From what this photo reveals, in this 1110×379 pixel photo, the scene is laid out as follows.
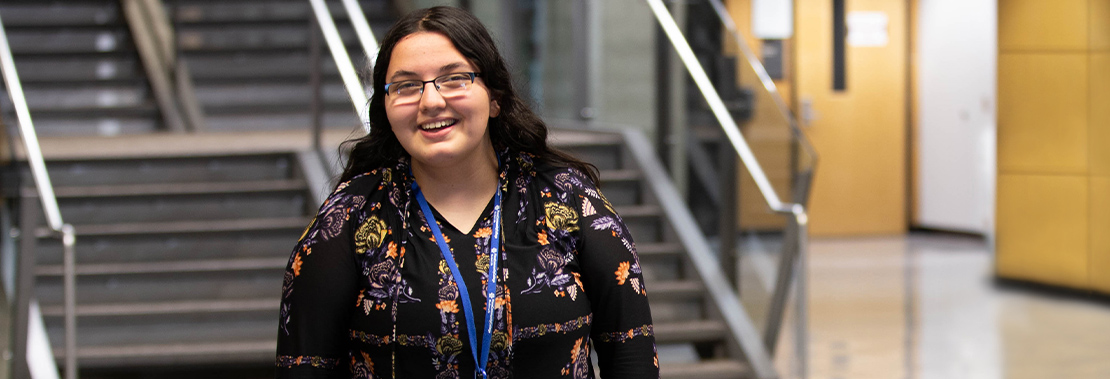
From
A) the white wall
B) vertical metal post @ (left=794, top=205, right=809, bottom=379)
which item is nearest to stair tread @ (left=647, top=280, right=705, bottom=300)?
vertical metal post @ (left=794, top=205, right=809, bottom=379)

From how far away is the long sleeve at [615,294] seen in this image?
1.45 m

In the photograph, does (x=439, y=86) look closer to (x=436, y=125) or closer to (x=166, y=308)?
(x=436, y=125)

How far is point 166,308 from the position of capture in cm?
442

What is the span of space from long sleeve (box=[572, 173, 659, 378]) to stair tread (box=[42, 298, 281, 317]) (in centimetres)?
319

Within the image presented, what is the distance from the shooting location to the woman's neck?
147 cm

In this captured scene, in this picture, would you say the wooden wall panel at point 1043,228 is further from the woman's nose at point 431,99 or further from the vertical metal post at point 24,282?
the woman's nose at point 431,99

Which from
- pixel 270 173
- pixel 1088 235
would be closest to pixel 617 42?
pixel 270 173

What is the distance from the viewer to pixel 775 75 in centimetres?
990

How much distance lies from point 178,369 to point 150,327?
0.22 meters

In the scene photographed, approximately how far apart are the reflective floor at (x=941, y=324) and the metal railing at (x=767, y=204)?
195mm

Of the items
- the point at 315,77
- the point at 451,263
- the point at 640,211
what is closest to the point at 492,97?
the point at 451,263

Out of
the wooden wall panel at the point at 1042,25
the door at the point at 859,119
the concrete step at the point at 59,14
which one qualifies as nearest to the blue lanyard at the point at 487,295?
the wooden wall panel at the point at 1042,25

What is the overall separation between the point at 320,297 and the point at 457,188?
226mm

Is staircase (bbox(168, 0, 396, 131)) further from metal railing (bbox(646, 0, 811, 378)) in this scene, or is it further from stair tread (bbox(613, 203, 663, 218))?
metal railing (bbox(646, 0, 811, 378))
